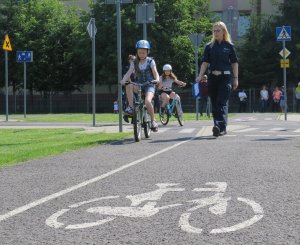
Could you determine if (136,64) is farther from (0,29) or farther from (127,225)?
(0,29)

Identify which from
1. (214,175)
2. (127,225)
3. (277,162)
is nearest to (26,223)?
(127,225)

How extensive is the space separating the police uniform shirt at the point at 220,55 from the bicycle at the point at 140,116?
1.23m

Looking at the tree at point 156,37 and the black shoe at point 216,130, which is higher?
the tree at point 156,37

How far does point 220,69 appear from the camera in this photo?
12.5 m

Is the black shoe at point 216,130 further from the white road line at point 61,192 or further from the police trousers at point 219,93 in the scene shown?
the white road line at point 61,192

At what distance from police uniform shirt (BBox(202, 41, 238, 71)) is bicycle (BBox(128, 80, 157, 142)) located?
1.23 m

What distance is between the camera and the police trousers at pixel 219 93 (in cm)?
1261

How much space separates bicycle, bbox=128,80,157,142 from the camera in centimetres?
1191

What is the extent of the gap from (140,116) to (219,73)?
178cm

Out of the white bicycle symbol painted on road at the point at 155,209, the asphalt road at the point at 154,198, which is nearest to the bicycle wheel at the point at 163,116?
the asphalt road at the point at 154,198

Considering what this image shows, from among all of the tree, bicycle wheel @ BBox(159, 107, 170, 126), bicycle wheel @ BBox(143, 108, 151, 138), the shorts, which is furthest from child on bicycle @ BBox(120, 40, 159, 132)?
the tree

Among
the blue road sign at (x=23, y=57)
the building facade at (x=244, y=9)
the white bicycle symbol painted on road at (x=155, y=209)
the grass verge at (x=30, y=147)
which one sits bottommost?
the white bicycle symbol painted on road at (x=155, y=209)

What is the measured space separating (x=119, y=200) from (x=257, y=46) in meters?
43.4

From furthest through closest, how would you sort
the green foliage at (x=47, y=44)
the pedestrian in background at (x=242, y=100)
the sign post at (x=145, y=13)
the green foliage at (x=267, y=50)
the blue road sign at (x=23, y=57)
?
the green foliage at (x=47, y=44), the green foliage at (x=267, y=50), the pedestrian in background at (x=242, y=100), the blue road sign at (x=23, y=57), the sign post at (x=145, y=13)
